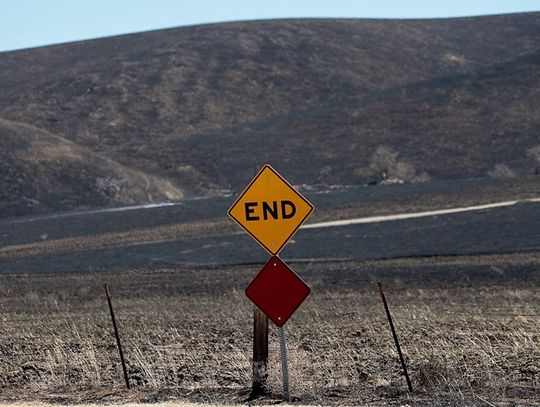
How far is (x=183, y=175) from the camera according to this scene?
83375mm

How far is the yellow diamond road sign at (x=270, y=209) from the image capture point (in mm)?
14305

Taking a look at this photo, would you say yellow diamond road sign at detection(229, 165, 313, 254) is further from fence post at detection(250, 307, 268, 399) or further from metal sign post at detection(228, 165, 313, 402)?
fence post at detection(250, 307, 268, 399)

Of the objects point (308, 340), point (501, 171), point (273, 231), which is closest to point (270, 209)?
point (273, 231)

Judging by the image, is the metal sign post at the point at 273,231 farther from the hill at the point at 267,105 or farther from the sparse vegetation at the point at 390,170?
the sparse vegetation at the point at 390,170

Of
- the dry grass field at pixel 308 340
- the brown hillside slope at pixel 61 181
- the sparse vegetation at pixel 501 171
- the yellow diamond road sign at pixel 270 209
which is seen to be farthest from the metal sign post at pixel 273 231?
the sparse vegetation at pixel 501 171

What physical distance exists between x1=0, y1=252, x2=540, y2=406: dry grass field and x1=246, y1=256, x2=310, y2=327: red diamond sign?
98 cm

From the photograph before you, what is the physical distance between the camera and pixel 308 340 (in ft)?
64.4

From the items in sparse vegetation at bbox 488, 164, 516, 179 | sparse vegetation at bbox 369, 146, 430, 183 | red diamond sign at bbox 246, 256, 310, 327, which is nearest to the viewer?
red diamond sign at bbox 246, 256, 310, 327

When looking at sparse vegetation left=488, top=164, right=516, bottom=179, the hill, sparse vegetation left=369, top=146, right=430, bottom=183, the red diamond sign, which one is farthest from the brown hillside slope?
the red diamond sign

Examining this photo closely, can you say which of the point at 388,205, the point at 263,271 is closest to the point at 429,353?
the point at 263,271

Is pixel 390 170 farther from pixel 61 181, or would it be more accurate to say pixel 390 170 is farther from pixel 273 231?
pixel 273 231

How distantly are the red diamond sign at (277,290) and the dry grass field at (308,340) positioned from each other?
3.20ft

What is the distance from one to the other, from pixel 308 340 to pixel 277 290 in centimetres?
552

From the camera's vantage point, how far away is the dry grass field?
14492mm
